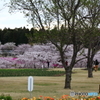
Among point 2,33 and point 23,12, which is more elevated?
point 2,33

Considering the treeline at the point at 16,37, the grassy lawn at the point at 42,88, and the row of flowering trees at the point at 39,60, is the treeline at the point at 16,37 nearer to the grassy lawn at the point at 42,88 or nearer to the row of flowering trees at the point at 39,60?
the row of flowering trees at the point at 39,60

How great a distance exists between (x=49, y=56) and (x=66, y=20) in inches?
1458

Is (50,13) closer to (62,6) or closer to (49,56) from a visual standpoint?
(62,6)

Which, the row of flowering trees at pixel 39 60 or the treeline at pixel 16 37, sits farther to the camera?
the treeline at pixel 16 37

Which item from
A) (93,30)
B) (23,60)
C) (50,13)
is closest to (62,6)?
(50,13)

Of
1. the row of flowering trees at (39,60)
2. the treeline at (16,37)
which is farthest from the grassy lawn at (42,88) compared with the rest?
the treeline at (16,37)

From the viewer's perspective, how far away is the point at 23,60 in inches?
2142

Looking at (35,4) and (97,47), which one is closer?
(35,4)

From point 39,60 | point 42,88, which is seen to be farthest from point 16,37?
point 42,88

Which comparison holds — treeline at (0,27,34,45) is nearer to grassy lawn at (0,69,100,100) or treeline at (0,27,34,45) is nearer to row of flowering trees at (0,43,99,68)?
row of flowering trees at (0,43,99,68)

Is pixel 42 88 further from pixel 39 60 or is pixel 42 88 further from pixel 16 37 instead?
pixel 16 37

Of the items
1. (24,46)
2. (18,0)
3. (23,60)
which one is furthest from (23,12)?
(24,46)

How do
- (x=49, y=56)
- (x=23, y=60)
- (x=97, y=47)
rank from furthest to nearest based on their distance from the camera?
1. (x=49, y=56)
2. (x=23, y=60)
3. (x=97, y=47)

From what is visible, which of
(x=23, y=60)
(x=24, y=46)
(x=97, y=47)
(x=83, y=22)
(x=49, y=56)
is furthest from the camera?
(x=24, y=46)
